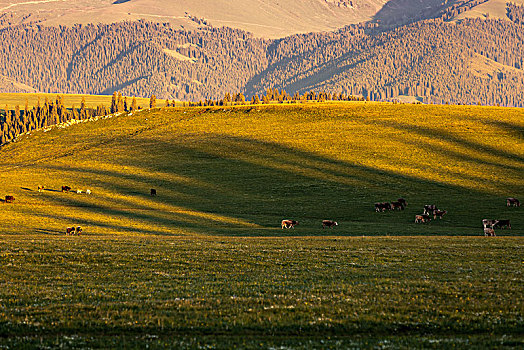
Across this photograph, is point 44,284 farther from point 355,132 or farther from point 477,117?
point 477,117

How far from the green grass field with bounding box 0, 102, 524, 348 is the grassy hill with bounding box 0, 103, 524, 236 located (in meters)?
0.58

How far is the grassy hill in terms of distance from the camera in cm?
6256

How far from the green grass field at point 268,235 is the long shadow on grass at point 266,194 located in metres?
0.43

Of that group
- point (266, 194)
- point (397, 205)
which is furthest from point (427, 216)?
point (266, 194)

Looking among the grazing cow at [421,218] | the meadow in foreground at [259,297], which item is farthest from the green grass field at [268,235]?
the grazing cow at [421,218]

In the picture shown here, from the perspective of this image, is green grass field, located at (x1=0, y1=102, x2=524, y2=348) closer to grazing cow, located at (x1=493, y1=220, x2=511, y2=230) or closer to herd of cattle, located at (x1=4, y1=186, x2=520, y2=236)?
herd of cattle, located at (x1=4, y1=186, x2=520, y2=236)

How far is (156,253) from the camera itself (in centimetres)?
3325

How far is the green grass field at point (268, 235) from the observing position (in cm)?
1722

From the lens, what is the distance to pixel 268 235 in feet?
173

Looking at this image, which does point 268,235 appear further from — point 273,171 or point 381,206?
point 273,171

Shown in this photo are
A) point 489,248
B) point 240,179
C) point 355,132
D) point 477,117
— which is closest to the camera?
point 489,248

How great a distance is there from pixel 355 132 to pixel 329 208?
6285 centimetres

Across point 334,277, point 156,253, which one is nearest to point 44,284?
point 156,253

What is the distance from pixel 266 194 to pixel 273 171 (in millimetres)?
16015
